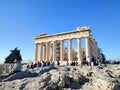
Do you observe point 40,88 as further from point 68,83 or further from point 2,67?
point 2,67

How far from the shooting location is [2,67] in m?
31.0

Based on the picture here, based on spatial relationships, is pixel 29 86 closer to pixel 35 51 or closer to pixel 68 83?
pixel 68 83

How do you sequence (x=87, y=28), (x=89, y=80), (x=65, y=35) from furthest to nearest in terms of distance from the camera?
1. (x=65, y=35)
2. (x=87, y=28)
3. (x=89, y=80)

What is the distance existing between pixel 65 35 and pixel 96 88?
3446 centimetres

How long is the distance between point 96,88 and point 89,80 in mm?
2333

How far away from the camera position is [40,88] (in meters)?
12.1

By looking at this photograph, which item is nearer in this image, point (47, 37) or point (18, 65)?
point (18, 65)

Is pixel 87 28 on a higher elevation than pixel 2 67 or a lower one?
higher

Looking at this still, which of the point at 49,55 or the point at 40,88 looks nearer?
the point at 40,88

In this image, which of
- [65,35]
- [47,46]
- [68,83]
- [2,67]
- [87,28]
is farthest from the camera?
[47,46]

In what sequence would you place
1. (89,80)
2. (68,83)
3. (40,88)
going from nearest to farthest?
(40,88) → (68,83) → (89,80)

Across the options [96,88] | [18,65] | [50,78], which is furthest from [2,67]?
[96,88]

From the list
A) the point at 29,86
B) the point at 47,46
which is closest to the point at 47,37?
the point at 47,46

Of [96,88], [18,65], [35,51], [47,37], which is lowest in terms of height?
[96,88]
